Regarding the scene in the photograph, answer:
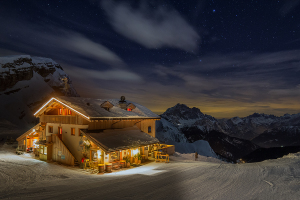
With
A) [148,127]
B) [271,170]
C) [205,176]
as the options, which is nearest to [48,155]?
[148,127]

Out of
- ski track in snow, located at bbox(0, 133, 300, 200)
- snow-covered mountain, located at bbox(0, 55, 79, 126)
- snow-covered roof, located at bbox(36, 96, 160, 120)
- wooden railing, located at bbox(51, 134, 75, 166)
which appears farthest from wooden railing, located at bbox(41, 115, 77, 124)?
snow-covered mountain, located at bbox(0, 55, 79, 126)

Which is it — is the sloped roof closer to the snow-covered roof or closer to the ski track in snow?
the snow-covered roof

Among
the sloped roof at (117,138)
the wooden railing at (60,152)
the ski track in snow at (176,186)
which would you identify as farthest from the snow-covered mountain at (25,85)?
the ski track in snow at (176,186)

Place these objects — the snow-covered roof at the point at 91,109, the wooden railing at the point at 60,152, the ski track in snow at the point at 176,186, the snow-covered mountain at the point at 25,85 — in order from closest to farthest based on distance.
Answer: the ski track in snow at the point at 176,186, the snow-covered roof at the point at 91,109, the wooden railing at the point at 60,152, the snow-covered mountain at the point at 25,85

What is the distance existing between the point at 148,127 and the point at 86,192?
61.5 ft

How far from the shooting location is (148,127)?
2905cm

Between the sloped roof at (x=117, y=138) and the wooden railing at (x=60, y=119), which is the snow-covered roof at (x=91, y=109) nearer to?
the wooden railing at (x=60, y=119)

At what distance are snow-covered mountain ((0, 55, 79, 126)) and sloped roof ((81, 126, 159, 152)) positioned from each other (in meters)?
66.8

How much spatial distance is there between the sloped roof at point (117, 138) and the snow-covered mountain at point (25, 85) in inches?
2630

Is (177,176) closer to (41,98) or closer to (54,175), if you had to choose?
(54,175)

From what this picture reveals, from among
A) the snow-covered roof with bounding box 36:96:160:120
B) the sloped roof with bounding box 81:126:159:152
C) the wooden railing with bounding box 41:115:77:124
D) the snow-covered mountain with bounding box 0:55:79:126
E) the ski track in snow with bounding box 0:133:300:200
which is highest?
the snow-covered mountain with bounding box 0:55:79:126

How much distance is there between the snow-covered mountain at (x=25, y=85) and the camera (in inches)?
3247

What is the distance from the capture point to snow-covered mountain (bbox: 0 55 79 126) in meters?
82.5

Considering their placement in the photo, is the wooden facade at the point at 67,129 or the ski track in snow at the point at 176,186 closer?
the ski track in snow at the point at 176,186
